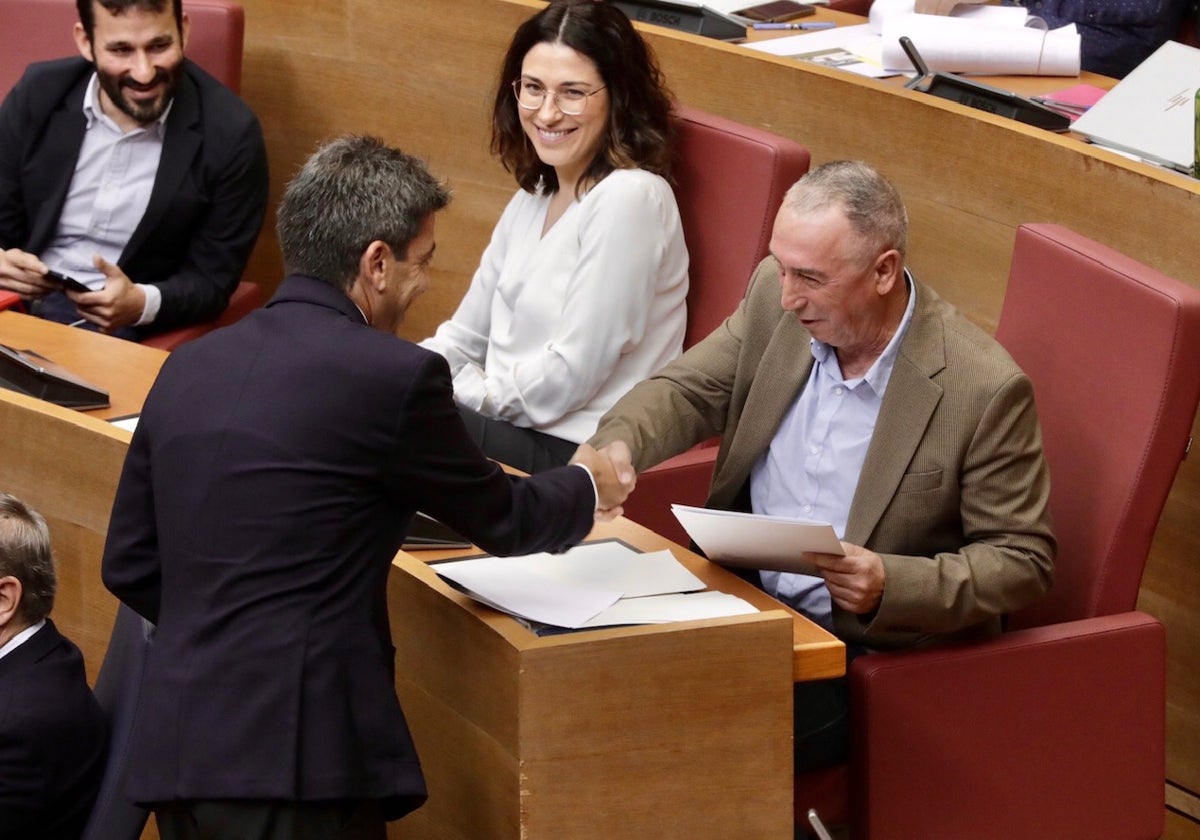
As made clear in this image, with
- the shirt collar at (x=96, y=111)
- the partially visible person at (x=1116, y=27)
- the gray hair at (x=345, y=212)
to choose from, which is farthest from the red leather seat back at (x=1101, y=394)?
the shirt collar at (x=96, y=111)

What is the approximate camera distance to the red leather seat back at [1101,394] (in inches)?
87.3

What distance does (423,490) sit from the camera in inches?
71.4

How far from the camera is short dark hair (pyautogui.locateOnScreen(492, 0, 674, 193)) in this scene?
295 cm

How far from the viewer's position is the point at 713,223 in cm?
298

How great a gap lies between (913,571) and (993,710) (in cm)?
23

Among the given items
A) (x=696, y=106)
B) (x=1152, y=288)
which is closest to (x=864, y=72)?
(x=696, y=106)

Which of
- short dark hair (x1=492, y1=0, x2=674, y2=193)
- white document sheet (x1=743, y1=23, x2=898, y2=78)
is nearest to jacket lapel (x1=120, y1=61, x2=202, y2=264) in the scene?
short dark hair (x1=492, y1=0, x2=674, y2=193)

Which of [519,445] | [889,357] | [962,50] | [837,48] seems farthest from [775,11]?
[889,357]

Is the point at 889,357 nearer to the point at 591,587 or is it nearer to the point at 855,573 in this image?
the point at 855,573

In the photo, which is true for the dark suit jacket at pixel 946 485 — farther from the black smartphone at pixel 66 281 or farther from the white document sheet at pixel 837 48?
the black smartphone at pixel 66 281

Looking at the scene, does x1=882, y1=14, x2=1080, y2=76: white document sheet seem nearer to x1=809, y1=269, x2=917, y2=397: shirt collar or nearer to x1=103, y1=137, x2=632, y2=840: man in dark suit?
x1=809, y1=269, x2=917, y2=397: shirt collar

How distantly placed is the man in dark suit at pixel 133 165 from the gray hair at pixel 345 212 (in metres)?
1.63

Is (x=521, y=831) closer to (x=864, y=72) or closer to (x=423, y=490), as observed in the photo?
(x=423, y=490)

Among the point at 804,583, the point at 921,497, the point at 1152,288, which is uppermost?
the point at 1152,288
